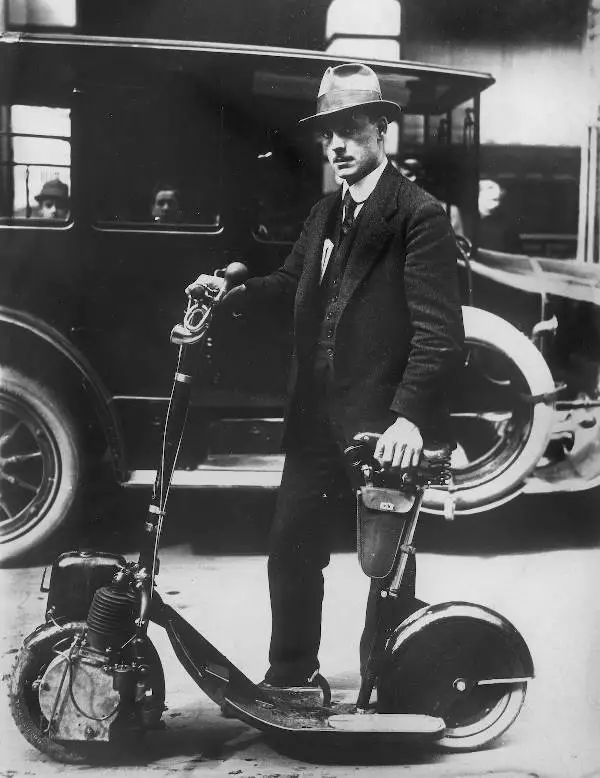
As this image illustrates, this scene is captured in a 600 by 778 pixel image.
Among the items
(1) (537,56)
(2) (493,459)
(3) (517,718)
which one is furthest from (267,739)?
(1) (537,56)

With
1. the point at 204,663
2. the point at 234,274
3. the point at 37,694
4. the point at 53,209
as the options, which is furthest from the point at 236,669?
the point at 53,209

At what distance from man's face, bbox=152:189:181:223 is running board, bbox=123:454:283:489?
3.39 feet

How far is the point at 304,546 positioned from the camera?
259 centimetres

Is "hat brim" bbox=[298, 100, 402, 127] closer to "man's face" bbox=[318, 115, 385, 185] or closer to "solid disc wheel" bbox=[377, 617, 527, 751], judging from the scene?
"man's face" bbox=[318, 115, 385, 185]

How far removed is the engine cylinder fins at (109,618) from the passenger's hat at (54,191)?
180 cm

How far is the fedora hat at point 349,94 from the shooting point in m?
2.43

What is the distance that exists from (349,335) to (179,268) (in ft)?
4.33

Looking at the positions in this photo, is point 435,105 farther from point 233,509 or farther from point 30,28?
point 233,509

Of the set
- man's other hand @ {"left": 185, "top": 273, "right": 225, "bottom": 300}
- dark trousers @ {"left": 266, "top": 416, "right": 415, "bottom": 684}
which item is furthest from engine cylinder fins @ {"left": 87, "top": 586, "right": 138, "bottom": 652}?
man's other hand @ {"left": 185, "top": 273, "right": 225, "bottom": 300}

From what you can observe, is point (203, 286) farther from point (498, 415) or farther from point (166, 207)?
point (498, 415)

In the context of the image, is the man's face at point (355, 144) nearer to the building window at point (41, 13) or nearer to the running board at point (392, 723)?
the building window at point (41, 13)

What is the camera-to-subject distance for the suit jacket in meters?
2.32

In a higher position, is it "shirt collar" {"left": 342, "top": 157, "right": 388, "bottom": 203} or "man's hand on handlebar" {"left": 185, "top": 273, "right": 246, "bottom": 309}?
"shirt collar" {"left": 342, "top": 157, "right": 388, "bottom": 203}

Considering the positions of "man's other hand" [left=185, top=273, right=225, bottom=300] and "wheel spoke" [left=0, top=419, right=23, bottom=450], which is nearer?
"man's other hand" [left=185, top=273, right=225, bottom=300]
